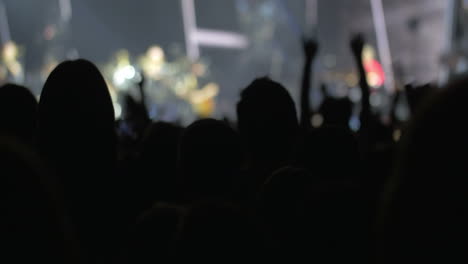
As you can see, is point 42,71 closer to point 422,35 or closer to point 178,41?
point 178,41

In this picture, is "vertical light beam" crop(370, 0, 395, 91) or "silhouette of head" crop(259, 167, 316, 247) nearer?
"silhouette of head" crop(259, 167, 316, 247)

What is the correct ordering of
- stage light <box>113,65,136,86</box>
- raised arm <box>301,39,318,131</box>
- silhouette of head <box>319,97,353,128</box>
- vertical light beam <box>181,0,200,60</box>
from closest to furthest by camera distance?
raised arm <box>301,39,318,131</box>
silhouette of head <box>319,97,353,128</box>
stage light <box>113,65,136,86</box>
vertical light beam <box>181,0,200,60</box>

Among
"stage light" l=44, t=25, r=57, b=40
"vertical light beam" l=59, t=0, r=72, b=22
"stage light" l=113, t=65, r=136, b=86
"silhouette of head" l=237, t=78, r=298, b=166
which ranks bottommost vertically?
"silhouette of head" l=237, t=78, r=298, b=166

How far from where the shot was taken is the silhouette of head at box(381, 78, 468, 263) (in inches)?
31.8

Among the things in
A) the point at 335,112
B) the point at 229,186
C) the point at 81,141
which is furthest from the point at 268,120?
the point at 335,112

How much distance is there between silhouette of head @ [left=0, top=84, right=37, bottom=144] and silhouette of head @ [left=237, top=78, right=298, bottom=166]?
3.13ft

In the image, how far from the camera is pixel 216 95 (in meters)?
16.2

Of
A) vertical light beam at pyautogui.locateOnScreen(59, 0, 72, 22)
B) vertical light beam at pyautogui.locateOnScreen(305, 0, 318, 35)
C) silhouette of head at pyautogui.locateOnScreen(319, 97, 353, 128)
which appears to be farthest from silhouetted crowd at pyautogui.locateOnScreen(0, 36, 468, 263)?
vertical light beam at pyautogui.locateOnScreen(305, 0, 318, 35)

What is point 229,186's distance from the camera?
5.26ft

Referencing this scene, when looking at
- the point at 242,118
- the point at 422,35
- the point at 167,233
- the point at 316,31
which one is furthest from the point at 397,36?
the point at 167,233

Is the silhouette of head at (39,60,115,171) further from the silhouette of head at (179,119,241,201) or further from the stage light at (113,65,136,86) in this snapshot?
the stage light at (113,65,136,86)

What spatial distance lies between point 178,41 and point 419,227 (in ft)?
53.2

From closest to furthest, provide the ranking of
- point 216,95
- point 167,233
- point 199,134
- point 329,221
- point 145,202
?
1. point 329,221
2. point 167,233
3. point 199,134
4. point 145,202
5. point 216,95

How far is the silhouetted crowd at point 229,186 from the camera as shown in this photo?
0.81m
